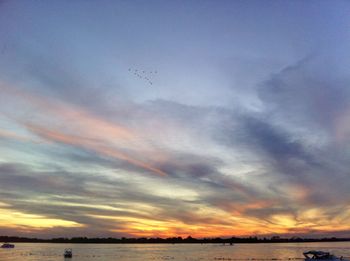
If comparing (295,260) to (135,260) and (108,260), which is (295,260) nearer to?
(135,260)

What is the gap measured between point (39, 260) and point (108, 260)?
21688mm

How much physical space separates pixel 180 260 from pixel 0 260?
52.7 meters

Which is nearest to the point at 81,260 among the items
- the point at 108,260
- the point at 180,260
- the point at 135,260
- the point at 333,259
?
the point at 108,260

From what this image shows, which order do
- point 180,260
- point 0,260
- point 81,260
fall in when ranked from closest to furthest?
point 0,260, point 180,260, point 81,260

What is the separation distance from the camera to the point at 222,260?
13112cm

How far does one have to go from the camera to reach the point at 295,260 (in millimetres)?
132625

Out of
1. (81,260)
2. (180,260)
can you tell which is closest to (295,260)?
(180,260)

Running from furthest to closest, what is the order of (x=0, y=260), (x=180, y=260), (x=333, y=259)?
(x=180, y=260) < (x=0, y=260) < (x=333, y=259)

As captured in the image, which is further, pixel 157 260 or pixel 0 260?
pixel 157 260

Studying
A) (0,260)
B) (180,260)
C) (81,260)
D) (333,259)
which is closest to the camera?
(333,259)

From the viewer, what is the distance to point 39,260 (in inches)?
5226

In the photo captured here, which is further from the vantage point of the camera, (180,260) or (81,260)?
(81,260)

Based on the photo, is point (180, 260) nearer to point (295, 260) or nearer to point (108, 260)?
point (108, 260)

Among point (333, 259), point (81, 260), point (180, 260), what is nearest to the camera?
point (333, 259)
